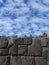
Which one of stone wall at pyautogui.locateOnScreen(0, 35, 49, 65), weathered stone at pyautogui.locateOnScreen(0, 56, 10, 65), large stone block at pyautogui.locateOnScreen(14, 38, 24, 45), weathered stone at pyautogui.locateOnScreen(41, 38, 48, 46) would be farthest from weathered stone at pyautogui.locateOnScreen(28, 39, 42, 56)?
weathered stone at pyautogui.locateOnScreen(0, 56, 10, 65)

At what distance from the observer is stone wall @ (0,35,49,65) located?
826 centimetres

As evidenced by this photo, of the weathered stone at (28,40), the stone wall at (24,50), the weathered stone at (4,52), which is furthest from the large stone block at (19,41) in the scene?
the weathered stone at (4,52)

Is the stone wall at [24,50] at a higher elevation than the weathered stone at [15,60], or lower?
higher

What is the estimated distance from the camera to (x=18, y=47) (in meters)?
8.34

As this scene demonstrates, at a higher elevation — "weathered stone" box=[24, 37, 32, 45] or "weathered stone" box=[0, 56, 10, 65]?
"weathered stone" box=[24, 37, 32, 45]

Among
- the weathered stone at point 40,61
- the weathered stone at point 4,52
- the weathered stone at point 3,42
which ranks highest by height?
the weathered stone at point 3,42

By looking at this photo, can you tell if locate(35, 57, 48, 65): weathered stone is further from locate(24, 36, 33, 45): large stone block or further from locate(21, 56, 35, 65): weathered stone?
locate(24, 36, 33, 45): large stone block

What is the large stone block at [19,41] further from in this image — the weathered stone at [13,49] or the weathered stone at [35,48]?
the weathered stone at [35,48]

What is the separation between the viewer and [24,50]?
8.30 metres

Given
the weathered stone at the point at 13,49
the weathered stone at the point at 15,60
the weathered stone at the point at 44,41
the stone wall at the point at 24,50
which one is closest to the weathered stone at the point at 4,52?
the stone wall at the point at 24,50

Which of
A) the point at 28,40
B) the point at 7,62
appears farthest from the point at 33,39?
the point at 7,62

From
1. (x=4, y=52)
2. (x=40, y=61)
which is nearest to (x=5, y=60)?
(x=4, y=52)

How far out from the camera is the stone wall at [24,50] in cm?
826

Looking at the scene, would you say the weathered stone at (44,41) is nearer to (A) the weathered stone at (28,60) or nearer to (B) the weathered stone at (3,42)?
(A) the weathered stone at (28,60)
